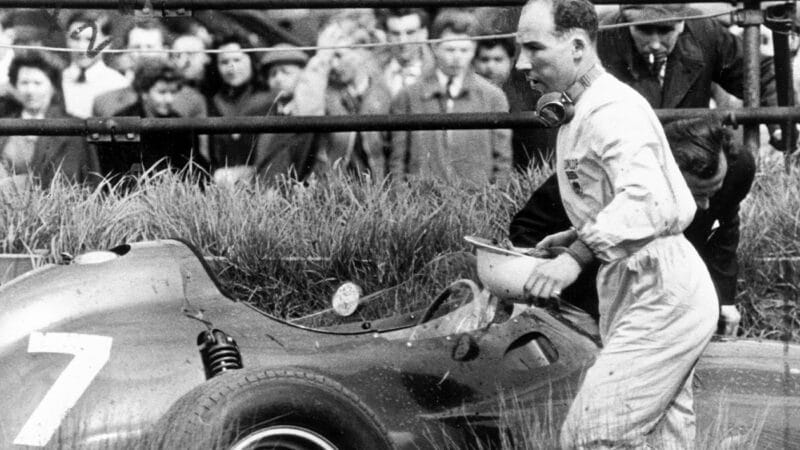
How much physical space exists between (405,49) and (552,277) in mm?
4995

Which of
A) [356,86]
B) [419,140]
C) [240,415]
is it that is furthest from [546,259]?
[356,86]

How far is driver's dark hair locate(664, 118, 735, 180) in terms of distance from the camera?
559 centimetres

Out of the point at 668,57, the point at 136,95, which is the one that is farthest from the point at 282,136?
the point at 668,57

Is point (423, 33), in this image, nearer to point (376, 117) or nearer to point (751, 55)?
point (376, 117)

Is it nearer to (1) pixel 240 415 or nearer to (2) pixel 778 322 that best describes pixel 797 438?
(1) pixel 240 415

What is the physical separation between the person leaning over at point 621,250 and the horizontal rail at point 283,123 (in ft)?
10.7

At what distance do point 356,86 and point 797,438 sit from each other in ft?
15.5

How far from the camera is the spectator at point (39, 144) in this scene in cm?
798

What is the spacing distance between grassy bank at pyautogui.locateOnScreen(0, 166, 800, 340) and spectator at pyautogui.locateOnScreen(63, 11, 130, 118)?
150 cm

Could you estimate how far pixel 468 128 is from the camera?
25.9 ft

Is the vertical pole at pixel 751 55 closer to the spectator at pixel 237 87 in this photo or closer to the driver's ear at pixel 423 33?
the driver's ear at pixel 423 33

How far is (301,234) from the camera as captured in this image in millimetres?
7121

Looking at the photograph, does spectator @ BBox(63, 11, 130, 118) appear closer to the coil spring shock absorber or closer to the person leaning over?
the coil spring shock absorber

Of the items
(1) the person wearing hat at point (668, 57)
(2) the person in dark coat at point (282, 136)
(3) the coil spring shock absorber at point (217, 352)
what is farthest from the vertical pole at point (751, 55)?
(3) the coil spring shock absorber at point (217, 352)
